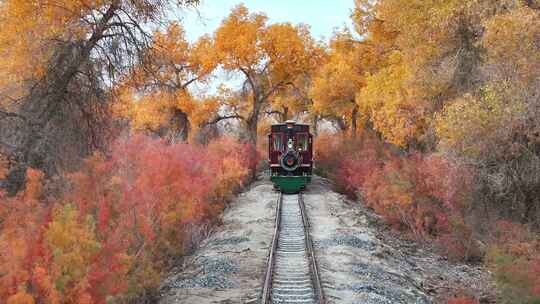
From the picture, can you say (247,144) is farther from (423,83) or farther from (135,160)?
(135,160)

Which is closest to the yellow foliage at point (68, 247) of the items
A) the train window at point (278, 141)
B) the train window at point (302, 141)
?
the train window at point (278, 141)

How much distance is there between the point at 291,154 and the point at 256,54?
9213 mm

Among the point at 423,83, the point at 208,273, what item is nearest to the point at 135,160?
the point at 208,273

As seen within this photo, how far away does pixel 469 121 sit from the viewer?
11938mm

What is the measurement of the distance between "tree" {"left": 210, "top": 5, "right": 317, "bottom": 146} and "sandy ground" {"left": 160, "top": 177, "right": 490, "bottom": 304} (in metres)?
16.0

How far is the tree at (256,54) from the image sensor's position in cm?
3319

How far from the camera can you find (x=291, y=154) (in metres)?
27.0

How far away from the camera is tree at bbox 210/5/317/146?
3319 cm

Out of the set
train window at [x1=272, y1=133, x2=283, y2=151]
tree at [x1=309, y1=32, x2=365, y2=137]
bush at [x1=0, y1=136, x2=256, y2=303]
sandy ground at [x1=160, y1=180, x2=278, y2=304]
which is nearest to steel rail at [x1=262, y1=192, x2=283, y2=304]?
sandy ground at [x1=160, y1=180, x2=278, y2=304]

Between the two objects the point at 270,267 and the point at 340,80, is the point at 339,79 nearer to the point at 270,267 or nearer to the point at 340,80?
the point at 340,80

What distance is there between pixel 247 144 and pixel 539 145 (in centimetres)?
2215

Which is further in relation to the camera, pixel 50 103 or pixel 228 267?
pixel 228 267

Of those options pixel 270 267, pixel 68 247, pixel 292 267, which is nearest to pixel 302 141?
pixel 292 267

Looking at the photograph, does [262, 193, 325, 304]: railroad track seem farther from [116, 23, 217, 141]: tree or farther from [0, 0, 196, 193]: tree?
[116, 23, 217, 141]: tree
